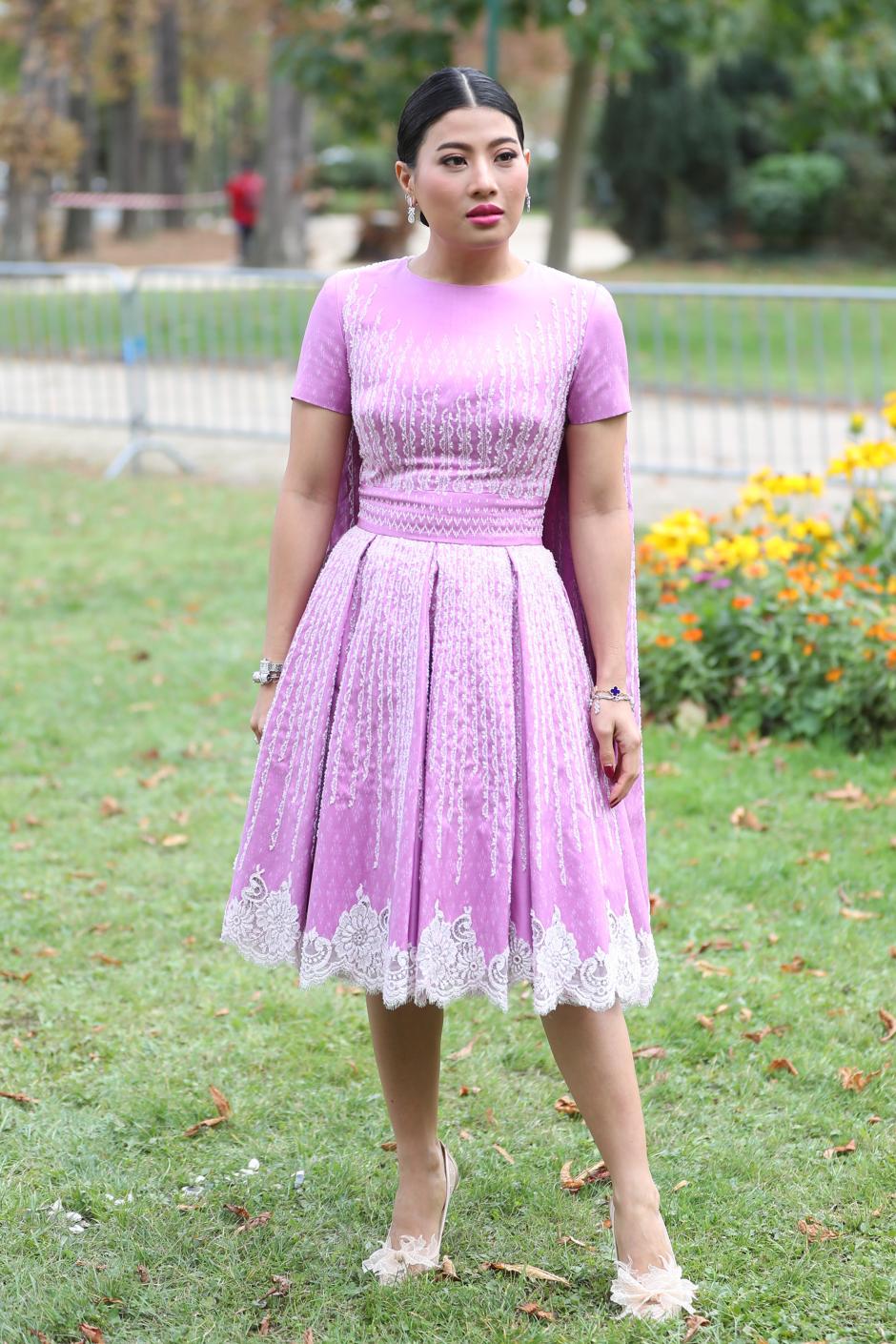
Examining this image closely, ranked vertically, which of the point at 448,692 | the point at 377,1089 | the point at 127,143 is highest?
the point at 448,692

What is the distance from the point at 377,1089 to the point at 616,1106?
0.93 metres

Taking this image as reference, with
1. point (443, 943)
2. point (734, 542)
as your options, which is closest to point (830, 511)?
point (734, 542)

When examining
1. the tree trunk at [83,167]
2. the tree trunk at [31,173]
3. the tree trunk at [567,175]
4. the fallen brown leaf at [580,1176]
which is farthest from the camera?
the tree trunk at [83,167]

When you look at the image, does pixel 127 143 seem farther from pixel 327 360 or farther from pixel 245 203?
pixel 327 360

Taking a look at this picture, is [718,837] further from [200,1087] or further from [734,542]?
[200,1087]

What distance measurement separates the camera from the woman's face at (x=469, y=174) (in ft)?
8.03

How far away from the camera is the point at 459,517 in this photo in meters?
2.54

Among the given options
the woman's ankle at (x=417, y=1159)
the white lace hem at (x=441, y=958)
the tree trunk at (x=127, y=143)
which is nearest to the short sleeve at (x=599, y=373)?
the white lace hem at (x=441, y=958)

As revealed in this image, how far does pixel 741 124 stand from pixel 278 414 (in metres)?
20.8

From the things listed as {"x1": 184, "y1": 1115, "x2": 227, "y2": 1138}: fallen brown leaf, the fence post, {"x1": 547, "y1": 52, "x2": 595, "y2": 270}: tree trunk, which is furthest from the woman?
{"x1": 547, "y1": 52, "x2": 595, "y2": 270}: tree trunk

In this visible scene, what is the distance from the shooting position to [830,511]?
8.71m

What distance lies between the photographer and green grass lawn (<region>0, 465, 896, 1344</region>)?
2740 mm

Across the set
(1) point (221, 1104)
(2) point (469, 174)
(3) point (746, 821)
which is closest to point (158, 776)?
(3) point (746, 821)

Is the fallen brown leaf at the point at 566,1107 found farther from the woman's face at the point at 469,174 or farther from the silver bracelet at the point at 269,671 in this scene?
the woman's face at the point at 469,174
